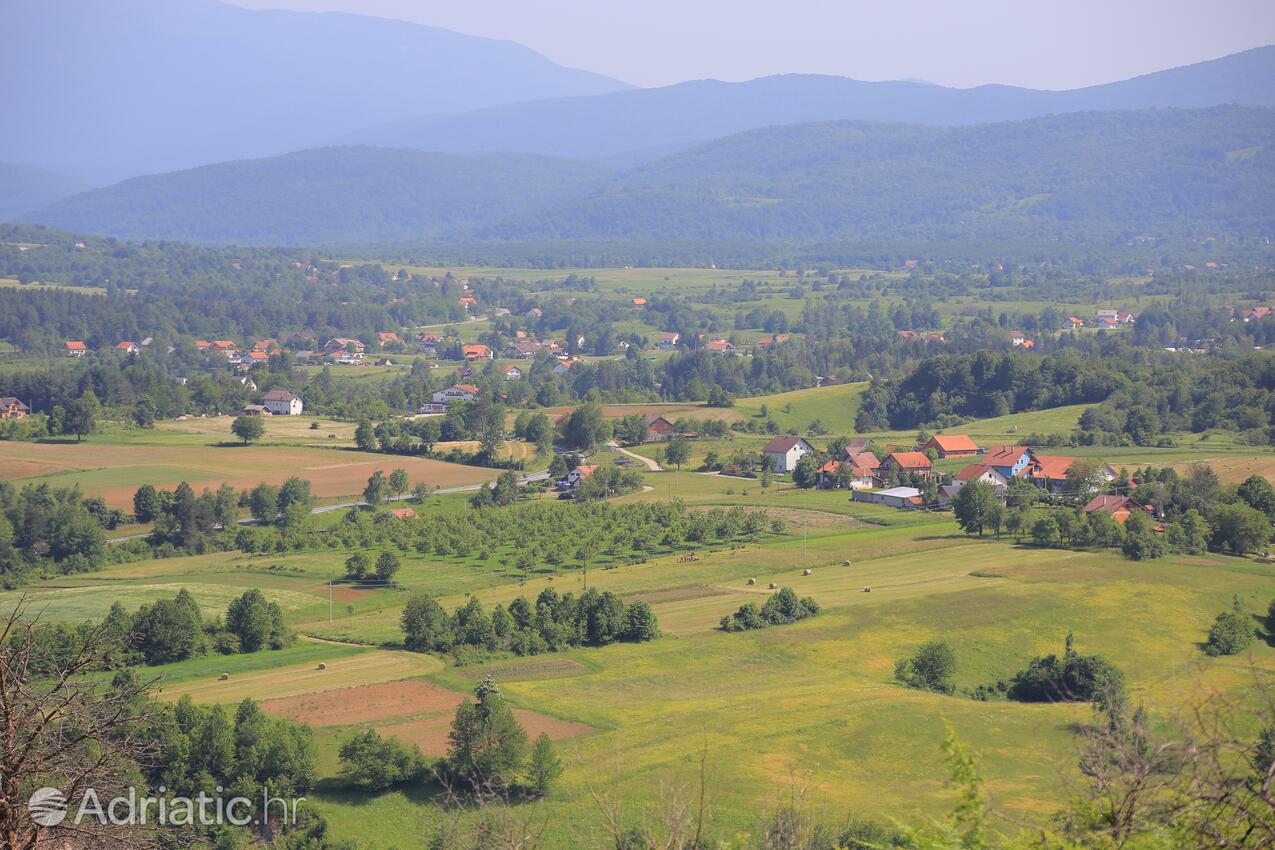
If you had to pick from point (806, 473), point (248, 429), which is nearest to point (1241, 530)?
point (806, 473)

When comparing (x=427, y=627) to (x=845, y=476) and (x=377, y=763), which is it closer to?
(x=377, y=763)

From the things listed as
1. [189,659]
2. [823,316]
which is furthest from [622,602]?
[823,316]

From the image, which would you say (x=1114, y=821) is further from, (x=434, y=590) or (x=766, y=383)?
(x=766, y=383)

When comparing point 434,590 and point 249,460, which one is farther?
point 249,460

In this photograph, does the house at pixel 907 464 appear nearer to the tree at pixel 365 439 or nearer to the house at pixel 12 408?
the tree at pixel 365 439

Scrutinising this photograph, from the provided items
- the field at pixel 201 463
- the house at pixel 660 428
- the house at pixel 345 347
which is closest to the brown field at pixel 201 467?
the field at pixel 201 463

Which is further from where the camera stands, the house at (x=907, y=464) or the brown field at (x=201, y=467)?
the house at (x=907, y=464)
